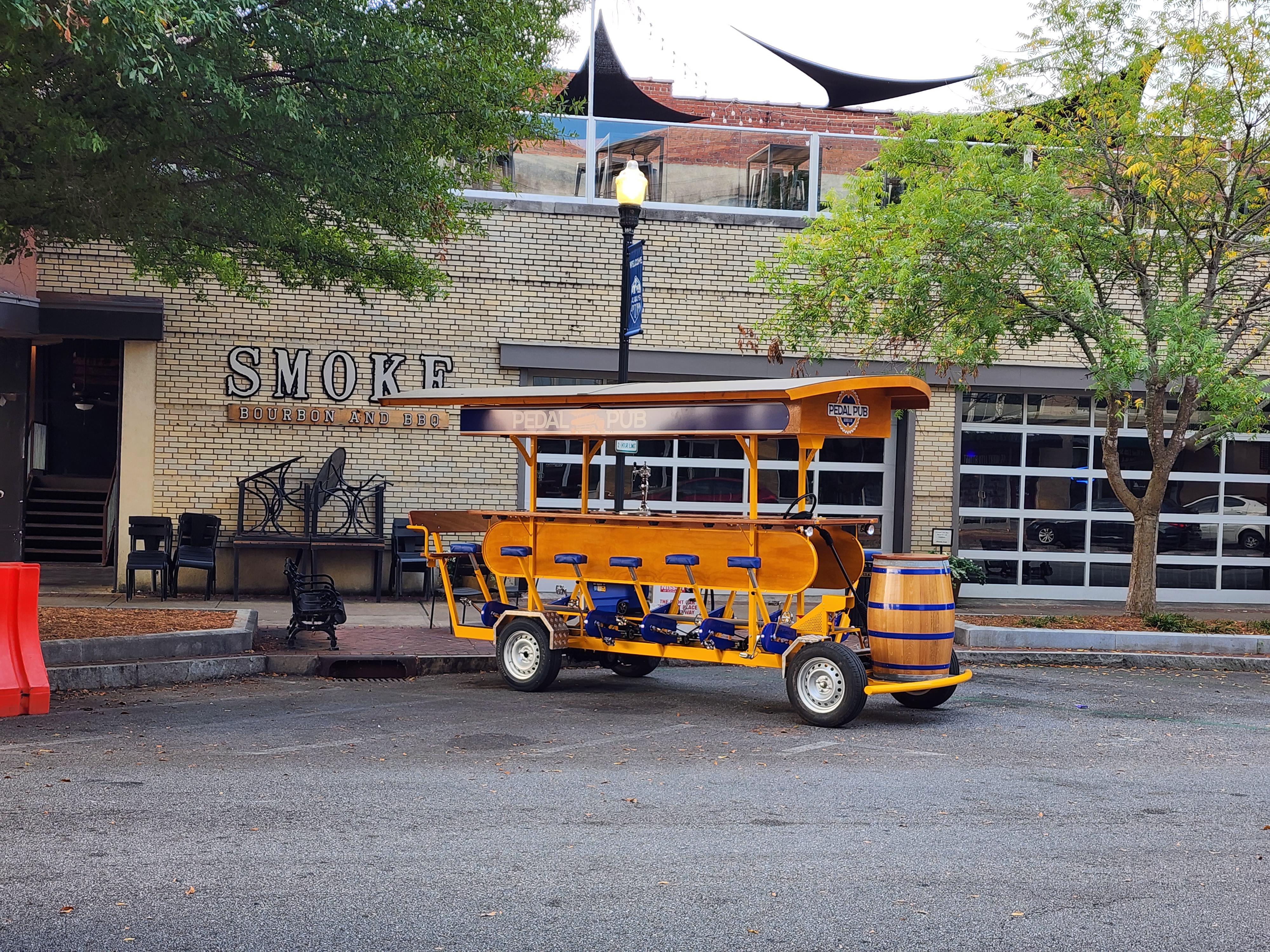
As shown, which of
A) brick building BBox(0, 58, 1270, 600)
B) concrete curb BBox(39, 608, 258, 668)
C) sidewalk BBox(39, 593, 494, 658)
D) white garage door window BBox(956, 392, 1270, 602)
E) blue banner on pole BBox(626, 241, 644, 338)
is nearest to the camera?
concrete curb BBox(39, 608, 258, 668)

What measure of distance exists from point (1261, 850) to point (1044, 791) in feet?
4.24

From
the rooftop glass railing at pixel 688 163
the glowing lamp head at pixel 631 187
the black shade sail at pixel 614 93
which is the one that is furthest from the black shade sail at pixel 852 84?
the glowing lamp head at pixel 631 187

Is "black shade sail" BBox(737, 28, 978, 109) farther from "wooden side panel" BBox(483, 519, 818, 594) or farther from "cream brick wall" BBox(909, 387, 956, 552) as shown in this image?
"wooden side panel" BBox(483, 519, 818, 594)

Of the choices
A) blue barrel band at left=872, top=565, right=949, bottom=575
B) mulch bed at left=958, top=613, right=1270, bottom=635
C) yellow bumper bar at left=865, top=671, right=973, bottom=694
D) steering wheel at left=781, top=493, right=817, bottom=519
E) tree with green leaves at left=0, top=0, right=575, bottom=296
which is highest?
tree with green leaves at left=0, top=0, right=575, bottom=296

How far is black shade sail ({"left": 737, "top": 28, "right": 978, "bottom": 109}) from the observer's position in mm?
28062

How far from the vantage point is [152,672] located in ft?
33.6

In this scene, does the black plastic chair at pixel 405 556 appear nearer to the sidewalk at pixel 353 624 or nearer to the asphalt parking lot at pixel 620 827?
the sidewalk at pixel 353 624

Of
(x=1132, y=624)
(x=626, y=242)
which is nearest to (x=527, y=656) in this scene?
(x=626, y=242)

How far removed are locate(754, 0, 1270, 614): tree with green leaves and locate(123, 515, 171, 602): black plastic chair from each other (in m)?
7.70

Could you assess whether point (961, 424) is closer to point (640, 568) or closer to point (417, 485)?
point (417, 485)

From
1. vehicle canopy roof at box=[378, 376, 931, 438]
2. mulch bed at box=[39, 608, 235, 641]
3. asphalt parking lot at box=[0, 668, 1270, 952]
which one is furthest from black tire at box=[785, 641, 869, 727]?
mulch bed at box=[39, 608, 235, 641]

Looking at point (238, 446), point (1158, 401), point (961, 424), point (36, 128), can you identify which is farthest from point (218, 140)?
point (961, 424)

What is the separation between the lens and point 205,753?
7.47 metres

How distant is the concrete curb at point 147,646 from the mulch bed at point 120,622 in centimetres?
16
